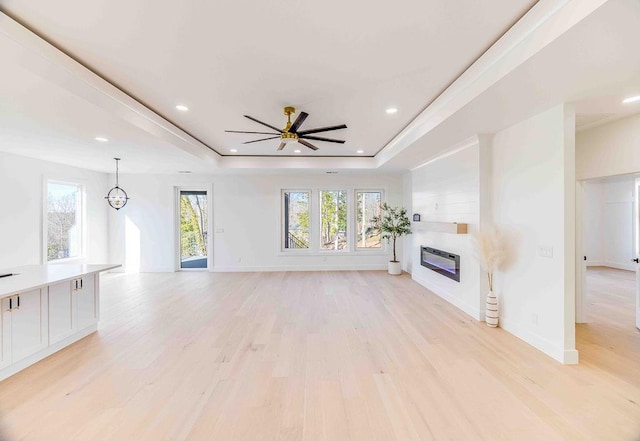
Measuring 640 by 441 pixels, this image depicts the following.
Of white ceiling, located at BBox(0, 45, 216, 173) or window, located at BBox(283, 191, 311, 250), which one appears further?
window, located at BBox(283, 191, 311, 250)

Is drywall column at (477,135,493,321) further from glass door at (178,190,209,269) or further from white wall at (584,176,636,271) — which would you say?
glass door at (178,190,209,269)

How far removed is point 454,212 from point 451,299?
148cm

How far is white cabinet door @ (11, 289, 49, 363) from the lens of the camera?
259 centimetres

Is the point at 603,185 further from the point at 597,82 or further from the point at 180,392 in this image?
the point at 180,392

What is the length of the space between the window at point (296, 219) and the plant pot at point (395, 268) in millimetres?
2323

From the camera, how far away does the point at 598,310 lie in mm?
4242

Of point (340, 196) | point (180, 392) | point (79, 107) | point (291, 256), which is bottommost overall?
point (180, 392)

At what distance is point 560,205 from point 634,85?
3.73 feet

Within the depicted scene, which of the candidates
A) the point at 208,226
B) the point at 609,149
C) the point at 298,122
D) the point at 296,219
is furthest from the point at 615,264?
the point at 208,226

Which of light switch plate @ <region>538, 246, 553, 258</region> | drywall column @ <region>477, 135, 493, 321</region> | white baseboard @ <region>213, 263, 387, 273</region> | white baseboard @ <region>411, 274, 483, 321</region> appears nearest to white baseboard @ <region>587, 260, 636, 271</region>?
white baseboard @ <region>411, 274, 483, 321</region>

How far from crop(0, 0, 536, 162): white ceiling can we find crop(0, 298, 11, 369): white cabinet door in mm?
1978

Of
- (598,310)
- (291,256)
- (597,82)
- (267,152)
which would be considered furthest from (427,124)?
(291,256)

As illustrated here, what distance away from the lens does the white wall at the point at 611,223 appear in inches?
273

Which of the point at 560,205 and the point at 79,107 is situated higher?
the point at 79,107
